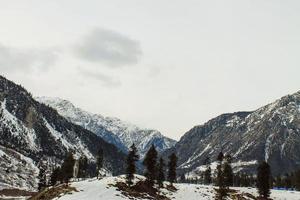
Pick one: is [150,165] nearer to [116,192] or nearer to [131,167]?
[131,167]

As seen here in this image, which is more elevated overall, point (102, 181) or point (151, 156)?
point (151, 156)

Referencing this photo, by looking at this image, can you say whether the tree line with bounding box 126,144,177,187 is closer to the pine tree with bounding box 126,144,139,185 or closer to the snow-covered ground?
the pine tree with bounding box 126,144,139,185

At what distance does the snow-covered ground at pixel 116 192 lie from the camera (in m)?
109

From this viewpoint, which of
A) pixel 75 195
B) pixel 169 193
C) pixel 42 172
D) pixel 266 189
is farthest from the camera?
pixel 42 172

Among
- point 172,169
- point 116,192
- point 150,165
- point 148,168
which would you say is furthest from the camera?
point 172,169

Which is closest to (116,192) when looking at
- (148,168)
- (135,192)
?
(135,192)

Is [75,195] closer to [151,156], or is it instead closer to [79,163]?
[151,156]

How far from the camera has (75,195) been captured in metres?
106

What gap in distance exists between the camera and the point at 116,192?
116 meters

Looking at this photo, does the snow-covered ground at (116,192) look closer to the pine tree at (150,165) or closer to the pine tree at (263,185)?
the pine tree at (263,185)

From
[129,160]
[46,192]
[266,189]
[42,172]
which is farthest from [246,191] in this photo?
[42,172]

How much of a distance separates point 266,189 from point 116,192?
5700 centimetres

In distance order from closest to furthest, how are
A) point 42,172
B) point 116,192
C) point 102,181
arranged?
point 116,192 < point 102,181 < point 42,172

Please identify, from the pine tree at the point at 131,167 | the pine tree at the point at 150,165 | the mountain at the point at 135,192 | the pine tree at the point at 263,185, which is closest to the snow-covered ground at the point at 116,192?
the mountain at the point at 135,192
